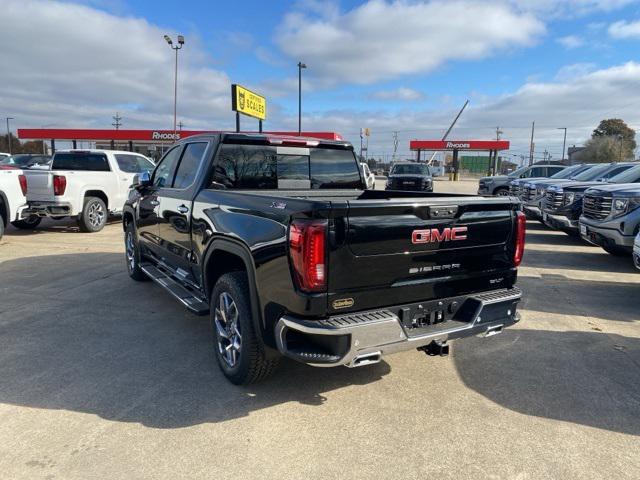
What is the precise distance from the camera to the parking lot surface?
2.74m

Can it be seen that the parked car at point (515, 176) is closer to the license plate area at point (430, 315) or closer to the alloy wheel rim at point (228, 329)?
the license plate area at point (430, 315)

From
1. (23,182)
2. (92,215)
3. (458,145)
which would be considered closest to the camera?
(23,182)

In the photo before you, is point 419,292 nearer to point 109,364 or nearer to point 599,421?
point 599,421

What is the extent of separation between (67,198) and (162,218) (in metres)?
6.65

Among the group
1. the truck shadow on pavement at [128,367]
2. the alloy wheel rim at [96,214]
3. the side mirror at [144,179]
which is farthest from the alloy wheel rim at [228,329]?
the alloy wheel rim at [96,214]

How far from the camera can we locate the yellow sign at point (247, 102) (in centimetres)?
2600

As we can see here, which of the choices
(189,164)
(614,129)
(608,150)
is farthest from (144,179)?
(614,129)

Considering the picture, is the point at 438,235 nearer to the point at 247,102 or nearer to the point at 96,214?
the point at 96,214

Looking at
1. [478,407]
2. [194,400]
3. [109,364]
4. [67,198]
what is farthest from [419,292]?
[67,198]

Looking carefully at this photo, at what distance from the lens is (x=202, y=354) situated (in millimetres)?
4242

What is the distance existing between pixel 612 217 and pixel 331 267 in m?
6.96

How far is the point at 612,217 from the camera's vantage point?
789 centimetres

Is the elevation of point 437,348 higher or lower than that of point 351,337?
lower

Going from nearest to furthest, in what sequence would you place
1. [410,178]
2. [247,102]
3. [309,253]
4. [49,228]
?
[309,253]
[49,228]
[410,178]
[247,102]
